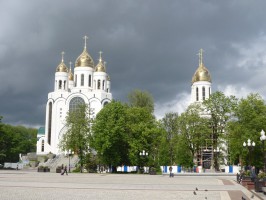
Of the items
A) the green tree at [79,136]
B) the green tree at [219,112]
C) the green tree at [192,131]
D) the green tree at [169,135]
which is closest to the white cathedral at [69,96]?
the green tree at [169,135]

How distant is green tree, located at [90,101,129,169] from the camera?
4547cm

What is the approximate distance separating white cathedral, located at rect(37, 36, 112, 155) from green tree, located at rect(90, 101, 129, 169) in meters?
20.5

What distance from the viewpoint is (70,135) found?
50.8 meters

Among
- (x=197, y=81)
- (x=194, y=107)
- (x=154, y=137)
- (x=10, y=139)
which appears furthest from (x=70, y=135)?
(x=197, y=81)

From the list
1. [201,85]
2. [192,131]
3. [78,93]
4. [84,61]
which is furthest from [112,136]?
[201,85]

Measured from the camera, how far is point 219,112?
165 ft

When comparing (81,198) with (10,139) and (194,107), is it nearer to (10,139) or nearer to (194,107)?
(194,107)

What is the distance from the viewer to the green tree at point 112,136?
149ft

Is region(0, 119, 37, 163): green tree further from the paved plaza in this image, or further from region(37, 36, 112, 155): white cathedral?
the paved plaza

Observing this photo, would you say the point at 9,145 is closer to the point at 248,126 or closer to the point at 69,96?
the point at 69,96

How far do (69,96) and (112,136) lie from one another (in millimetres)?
27772

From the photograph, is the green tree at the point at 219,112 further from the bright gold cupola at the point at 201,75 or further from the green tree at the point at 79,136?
the bright gold cupola at the point at 201,75

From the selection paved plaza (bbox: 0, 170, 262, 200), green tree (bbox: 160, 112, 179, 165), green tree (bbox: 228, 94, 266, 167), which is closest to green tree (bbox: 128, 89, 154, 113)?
green tree (bbox: 160, 112, 179, 165)

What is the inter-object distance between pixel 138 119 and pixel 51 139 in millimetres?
25932
